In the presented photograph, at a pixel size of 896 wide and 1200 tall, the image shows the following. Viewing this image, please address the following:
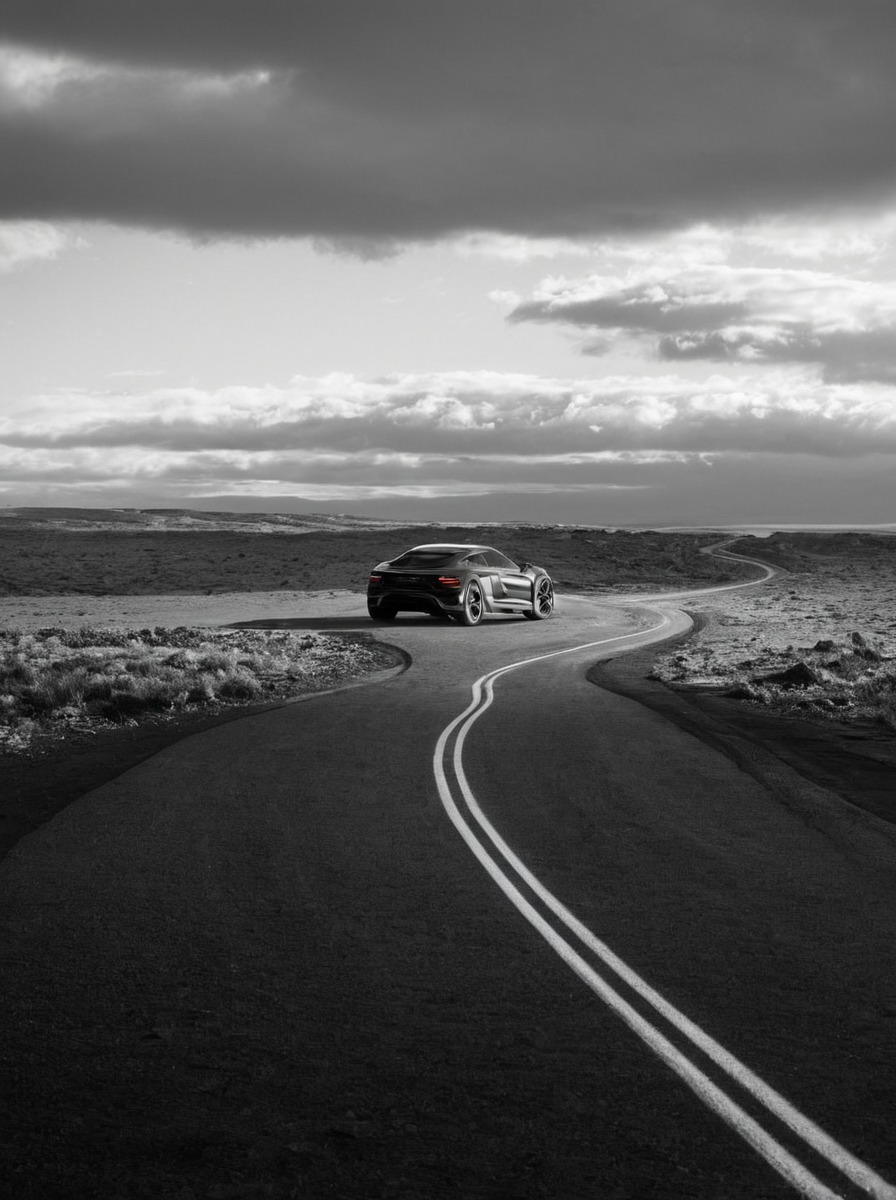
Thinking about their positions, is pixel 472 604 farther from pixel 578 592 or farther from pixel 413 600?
pixel 578 592

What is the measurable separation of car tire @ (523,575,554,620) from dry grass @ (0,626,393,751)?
20.8 ft

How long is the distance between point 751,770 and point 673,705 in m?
4.66

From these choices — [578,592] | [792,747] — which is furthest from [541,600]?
[792,747]

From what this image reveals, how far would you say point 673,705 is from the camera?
17.0 meters

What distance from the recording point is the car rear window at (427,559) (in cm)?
2877

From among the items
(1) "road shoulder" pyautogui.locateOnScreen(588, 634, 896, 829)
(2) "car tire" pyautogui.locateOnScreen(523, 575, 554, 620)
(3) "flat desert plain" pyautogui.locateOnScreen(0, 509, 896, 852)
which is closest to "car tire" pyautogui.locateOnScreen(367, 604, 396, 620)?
(2) "car tire" pyautogui.locateOnScreen(523, 575, 554, 620)

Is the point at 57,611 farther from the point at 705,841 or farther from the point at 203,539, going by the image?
the point at 203,539

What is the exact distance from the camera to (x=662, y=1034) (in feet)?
17.8

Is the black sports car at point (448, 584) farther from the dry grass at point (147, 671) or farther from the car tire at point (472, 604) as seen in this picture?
the dry grass at point (147, 671)

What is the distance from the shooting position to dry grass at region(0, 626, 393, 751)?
16828 mm

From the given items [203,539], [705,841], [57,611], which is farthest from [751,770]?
[203,539]

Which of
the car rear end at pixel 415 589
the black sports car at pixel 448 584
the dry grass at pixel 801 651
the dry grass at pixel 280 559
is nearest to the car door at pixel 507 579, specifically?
the black sports car at pixel 448 584

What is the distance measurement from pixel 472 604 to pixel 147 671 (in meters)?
10.8

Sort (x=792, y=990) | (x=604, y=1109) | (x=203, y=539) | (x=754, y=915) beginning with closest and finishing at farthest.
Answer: (x=604, y=1109) → (x=792, y=990) → (x=754, y=915) → (x=203, y=539)
